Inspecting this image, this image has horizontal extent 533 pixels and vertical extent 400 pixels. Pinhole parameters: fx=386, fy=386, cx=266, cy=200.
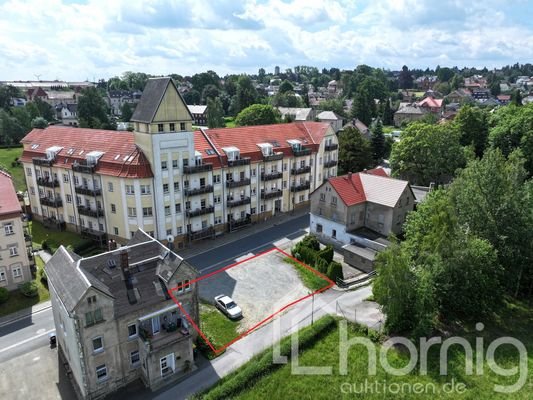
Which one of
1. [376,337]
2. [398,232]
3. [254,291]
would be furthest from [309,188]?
[376,337]

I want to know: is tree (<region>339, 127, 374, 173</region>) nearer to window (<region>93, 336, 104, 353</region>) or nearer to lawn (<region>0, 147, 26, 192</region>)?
lawn (<region>0, 147, 26, 192</region>)

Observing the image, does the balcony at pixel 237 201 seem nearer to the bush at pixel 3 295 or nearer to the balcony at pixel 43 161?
the balcony at pixel 43 161

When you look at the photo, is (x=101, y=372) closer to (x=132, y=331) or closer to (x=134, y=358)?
(x=134, y=358)

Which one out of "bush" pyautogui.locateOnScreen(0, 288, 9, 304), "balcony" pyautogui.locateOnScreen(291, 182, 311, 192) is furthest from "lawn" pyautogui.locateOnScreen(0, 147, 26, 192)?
"balcony" pyautogui.locateOnScreen(291, 182, 311, 192)

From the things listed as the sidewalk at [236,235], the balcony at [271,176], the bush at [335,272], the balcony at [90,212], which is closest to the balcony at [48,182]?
the balcony at [90,212]

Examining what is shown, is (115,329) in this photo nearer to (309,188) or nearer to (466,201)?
(466,201)

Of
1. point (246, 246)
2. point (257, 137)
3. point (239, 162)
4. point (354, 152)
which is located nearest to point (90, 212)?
point (239, 162)

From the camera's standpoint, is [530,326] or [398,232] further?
[398,232]
